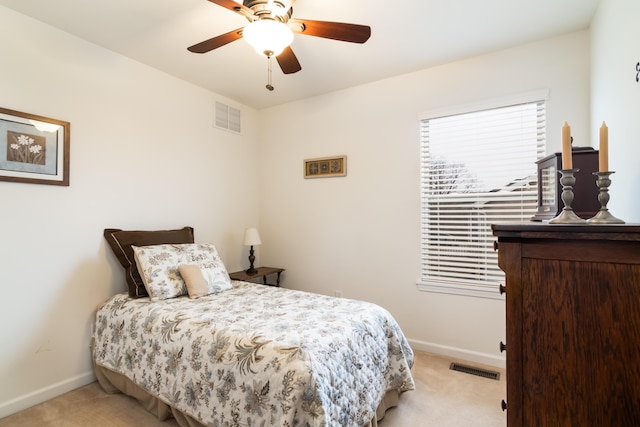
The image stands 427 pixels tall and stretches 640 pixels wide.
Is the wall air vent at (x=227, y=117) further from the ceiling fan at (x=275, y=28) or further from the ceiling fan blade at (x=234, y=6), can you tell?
the ceiling fan blade at (x=234, y=6)

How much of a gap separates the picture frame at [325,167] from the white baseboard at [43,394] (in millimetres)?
2717

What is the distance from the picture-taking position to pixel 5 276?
6.77ft

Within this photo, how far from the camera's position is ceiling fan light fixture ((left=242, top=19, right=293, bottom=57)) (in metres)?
1.65

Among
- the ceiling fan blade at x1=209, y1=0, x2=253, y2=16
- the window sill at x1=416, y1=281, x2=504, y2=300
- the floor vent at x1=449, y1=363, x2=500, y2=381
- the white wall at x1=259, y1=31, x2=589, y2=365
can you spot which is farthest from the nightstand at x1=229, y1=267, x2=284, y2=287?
the ceiling fan blade at x1=209, y1=0, x2=253, y2=16

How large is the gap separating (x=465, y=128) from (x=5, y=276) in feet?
12.1

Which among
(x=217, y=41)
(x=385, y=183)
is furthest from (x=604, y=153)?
(x=385, y=183)

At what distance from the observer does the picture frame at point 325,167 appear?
3412 millimetres

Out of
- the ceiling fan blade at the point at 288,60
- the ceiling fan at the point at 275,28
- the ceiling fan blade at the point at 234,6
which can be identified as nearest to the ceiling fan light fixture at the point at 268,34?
the ceiling fan at the point at 275,28

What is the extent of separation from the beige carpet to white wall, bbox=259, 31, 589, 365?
51 cm

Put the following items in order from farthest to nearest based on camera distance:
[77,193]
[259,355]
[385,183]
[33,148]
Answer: [385,183]
[77,193]
[33,148]
[259,355]

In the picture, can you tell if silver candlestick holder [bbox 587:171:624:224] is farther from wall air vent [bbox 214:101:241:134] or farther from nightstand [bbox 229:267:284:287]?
wall air vent [bbox 214:101:241:134]

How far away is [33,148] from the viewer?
2188 mm

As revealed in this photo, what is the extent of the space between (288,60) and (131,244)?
1.90 meters

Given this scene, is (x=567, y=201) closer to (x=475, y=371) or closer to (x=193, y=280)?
(x=475, y=371)
